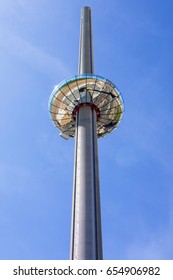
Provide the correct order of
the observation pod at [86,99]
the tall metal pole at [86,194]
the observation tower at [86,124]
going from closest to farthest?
the tall metal pole at [86,194], the observation tower at [86,124], the observation pod at [86,99]

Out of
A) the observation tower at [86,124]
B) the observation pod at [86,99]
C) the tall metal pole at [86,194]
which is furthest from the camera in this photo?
the observation pod at [86,99]

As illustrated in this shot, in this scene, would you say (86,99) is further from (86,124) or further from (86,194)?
(86,194)

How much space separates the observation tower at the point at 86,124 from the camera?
3030cm

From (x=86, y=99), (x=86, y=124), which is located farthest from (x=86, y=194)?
(x=86, y=99)

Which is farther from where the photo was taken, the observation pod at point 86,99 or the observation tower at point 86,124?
the observation pod at point 86,99

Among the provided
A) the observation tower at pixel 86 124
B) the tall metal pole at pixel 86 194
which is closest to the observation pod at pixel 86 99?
the observation tower at pixel 86 124

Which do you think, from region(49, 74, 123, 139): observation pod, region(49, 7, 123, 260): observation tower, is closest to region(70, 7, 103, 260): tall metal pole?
region(49, 7, 123, 260): observation tower

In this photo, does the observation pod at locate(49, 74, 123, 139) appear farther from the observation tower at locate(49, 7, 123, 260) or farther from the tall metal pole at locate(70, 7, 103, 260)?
the tall metal pole at locate(70, 7, 103, 260)

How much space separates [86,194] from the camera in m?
32.5

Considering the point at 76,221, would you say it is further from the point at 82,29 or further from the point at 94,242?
the point at 82,29

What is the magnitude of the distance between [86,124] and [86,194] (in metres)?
8.59

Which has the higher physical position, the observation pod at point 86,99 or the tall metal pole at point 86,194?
the observation pod at point 86,99

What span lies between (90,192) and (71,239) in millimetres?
4378

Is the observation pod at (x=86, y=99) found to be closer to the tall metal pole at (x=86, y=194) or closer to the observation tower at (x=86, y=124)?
the observation tower at (x=86, y=124)
